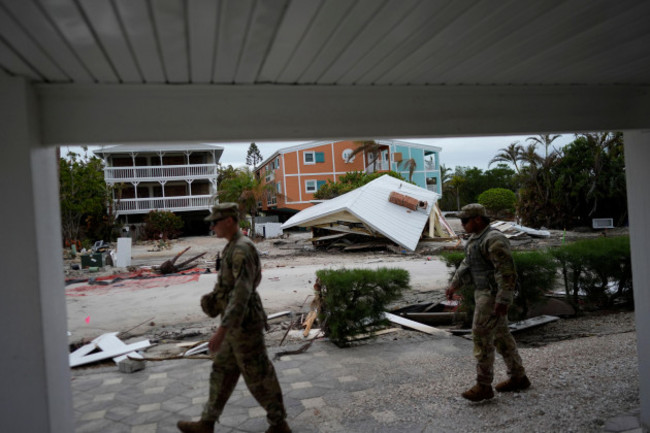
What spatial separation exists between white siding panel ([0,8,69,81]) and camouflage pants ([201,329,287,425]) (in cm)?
214

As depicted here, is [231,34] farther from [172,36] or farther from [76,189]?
[76,189]

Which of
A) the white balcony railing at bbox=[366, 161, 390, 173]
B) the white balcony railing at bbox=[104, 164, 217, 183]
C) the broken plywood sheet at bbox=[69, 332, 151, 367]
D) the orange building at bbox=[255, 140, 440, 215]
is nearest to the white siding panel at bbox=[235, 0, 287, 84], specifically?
the broken plywood sheet at bbox=[69, 332, 151, 367]

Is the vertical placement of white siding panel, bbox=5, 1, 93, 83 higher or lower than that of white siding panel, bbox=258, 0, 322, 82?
lower

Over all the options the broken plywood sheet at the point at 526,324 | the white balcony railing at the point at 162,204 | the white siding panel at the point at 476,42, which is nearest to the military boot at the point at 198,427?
the white siding panel at the point at 476,42

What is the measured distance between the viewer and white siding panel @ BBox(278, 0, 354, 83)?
7.06 feet

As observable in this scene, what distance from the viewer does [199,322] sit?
8.30 metres

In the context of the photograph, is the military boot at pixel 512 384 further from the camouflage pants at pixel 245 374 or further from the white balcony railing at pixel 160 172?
the white balcony railing at pixel 160 172

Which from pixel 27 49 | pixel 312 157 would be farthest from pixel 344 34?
pixel 312 157

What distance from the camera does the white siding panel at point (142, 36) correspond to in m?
1.98

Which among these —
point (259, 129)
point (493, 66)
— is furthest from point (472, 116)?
point (259, 129)

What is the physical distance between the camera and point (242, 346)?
3.36 metres

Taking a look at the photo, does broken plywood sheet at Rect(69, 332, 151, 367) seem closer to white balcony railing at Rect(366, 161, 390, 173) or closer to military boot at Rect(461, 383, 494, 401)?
military boot at Rect(461, 383, 494, 401)

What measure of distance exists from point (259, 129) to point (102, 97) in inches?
41.9

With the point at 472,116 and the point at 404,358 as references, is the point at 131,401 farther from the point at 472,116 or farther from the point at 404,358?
the point at 472,116
